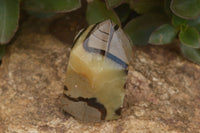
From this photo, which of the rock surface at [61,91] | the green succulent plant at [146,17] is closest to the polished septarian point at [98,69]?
the rock surface at [61,91]

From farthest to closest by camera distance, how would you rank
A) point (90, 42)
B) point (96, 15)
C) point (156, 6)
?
point (156, 6), point (96, 15), point (90, 42)

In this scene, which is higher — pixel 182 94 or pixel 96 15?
pixel 96 15

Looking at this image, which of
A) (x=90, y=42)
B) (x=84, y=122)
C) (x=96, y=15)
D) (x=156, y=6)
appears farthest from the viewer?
(x=156, y=6)

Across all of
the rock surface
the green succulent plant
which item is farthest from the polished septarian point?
the green succulent plant

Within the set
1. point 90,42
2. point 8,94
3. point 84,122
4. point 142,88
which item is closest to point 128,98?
point 142,88

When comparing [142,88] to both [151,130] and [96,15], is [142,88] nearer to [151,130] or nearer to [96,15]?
[151,130]

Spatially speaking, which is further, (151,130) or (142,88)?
(142,88)

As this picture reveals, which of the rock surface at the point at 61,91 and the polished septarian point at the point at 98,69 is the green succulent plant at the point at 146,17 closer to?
the rock surface at the point at 61,91

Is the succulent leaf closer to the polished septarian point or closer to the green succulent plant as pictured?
the green succulent plant
